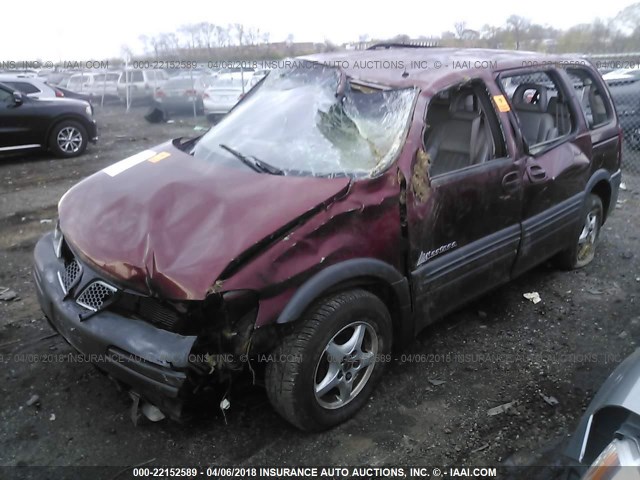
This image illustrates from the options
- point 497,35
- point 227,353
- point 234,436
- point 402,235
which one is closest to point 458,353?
point 402,235

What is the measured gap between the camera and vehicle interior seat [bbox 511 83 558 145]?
3982 mm

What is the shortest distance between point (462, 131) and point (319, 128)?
3.54ft

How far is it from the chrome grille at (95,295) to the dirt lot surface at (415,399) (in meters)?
0.69

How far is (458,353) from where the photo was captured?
343 cm

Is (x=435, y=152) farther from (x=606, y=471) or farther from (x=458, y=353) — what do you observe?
(x=606, y=471)

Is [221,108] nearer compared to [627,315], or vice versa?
[627,315]

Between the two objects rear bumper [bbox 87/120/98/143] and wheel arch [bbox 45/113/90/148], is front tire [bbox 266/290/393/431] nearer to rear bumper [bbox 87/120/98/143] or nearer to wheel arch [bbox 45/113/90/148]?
wheel arch [bbox 45/113/90/148]

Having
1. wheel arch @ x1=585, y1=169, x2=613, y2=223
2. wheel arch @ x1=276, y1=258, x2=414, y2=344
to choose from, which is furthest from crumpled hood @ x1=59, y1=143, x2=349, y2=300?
wheel arch @ x1=585, y1=169, x2=613, y2=223

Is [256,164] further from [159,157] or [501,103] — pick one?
[501,103]

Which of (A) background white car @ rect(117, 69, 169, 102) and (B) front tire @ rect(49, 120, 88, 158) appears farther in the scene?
(A) background white car @ rect(117, 69, 169, 102)

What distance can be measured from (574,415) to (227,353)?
6.39 feet

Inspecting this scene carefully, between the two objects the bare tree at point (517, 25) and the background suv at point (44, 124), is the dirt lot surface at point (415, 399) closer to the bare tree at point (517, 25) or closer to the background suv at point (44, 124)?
the background suv at point (44, 124)

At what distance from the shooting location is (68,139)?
9.57 meters

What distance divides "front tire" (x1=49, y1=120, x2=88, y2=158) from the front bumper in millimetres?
7845
